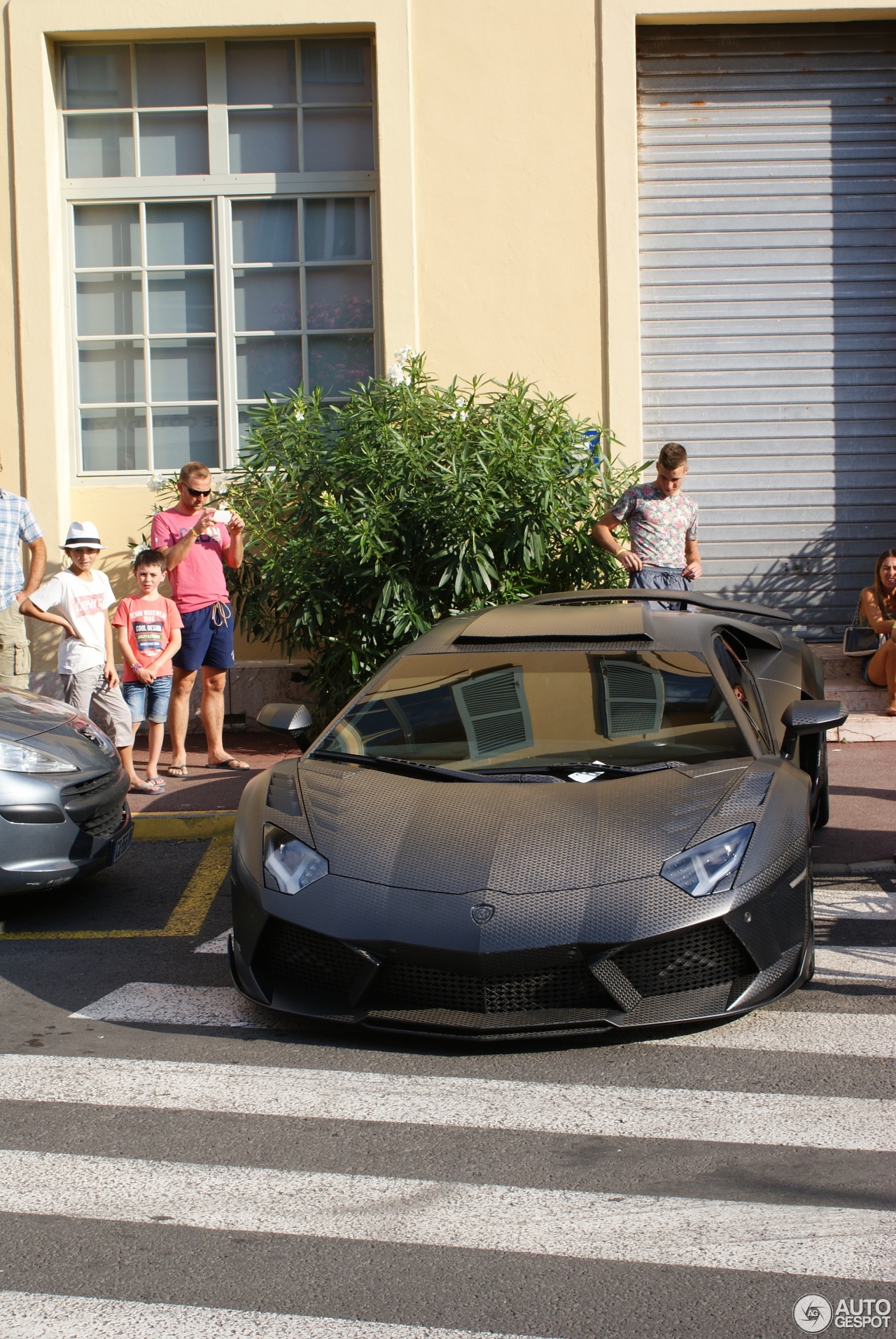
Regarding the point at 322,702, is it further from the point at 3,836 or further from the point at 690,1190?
the point at 690,1190

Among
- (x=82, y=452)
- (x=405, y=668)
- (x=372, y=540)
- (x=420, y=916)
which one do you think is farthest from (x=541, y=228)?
(x=420, y=916)

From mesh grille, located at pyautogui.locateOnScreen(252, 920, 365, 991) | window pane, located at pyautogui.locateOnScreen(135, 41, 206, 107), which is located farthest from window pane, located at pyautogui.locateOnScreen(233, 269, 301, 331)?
mesh grille, located at pyautogui.locateOnScreen(252, 920, 365, 991)

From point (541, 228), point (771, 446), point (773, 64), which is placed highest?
point (773, 64)

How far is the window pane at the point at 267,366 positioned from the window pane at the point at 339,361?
0.14 meters

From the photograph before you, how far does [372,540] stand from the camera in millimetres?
8977

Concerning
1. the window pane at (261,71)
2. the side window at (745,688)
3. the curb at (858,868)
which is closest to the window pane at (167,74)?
the window pane at (261,71)

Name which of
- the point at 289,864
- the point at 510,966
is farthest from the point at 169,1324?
the point at 289,864

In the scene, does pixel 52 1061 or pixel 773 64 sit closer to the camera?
pixel 52 1061

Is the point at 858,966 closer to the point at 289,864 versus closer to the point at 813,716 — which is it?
the point at 813,716

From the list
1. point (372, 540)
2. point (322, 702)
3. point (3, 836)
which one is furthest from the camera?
point (322, 702)

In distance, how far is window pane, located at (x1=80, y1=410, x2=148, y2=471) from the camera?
37.9ft

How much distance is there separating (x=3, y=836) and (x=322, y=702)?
13.7 feet

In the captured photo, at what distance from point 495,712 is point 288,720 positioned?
2.96 ft

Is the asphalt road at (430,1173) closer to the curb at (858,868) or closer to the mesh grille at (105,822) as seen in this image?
the mesh grille at (105,822)
